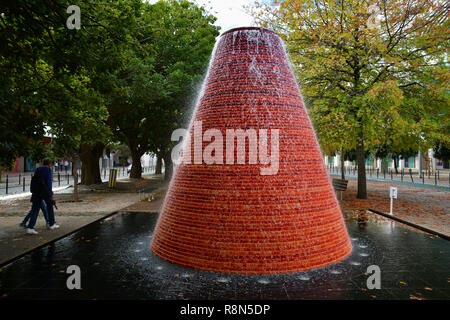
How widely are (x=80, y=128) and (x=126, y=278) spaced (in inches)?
150

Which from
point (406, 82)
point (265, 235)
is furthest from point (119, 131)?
point (265, 235)

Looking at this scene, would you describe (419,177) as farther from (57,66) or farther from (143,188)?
(57,66)

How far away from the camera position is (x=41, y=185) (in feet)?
25.5

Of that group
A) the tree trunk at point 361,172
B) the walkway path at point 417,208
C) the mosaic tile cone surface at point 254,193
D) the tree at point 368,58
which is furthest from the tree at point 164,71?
the walkway path at point 417,208

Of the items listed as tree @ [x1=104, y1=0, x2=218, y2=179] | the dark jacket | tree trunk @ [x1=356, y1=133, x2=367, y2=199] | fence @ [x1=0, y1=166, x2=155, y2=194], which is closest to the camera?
the dark jacket

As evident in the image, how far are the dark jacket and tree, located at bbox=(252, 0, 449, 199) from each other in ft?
33.2

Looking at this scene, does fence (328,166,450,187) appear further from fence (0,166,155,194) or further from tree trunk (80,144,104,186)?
fence (0,166,155,194)

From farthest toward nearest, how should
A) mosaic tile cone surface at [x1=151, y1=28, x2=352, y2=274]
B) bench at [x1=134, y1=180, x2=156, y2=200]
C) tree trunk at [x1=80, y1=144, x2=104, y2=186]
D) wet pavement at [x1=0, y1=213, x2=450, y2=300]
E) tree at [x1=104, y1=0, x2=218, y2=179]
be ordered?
tree trunk at [x1=80, y1=144, x2=104, y2=186] < tree at [x1=104, y1=0, x2=218, y2=179] < bench at [x1=134, y1=180, x2=156, y2=200] < mosaic tile cone surface at [x1=151, y1=28, x2=352, y2=274] < wet pavement at [x1=0, y1=213, x2=450, y2=300]

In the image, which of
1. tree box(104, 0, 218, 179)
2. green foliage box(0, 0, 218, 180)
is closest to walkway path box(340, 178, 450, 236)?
green foliage box(0, 0, 218, 180)

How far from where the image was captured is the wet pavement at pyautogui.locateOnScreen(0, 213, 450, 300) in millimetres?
4312

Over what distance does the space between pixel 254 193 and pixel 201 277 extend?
63.7 inches

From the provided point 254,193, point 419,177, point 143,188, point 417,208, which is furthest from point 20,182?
point 419,177

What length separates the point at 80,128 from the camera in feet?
22.9

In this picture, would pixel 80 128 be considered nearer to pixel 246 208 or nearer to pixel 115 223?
pixel 115 223
